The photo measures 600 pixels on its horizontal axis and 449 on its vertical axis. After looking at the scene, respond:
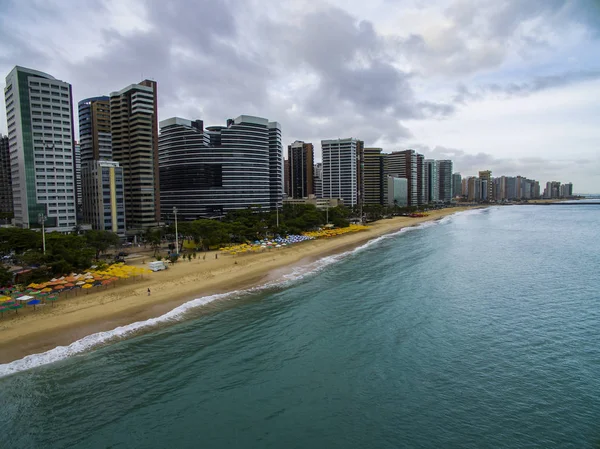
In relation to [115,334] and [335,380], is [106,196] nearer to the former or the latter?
[115,334]

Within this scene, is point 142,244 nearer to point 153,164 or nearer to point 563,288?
point 153,164

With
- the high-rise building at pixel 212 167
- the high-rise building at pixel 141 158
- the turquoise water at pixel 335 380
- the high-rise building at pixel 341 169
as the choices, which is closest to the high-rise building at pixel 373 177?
the high-rise building at pixel 341 169

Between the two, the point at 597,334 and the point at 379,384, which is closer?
the point at 379,384

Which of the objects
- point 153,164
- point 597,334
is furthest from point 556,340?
point 153,164

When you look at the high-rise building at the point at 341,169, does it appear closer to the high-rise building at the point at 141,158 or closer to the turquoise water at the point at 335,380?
the high-rise building at the point at 141,158

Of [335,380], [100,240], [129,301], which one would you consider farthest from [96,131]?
[335,380]

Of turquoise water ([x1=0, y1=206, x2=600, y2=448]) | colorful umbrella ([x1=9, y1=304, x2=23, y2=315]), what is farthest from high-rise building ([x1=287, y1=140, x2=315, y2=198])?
colorful umbrella ([x1=9, y1=304, x2=23, y2=315])
